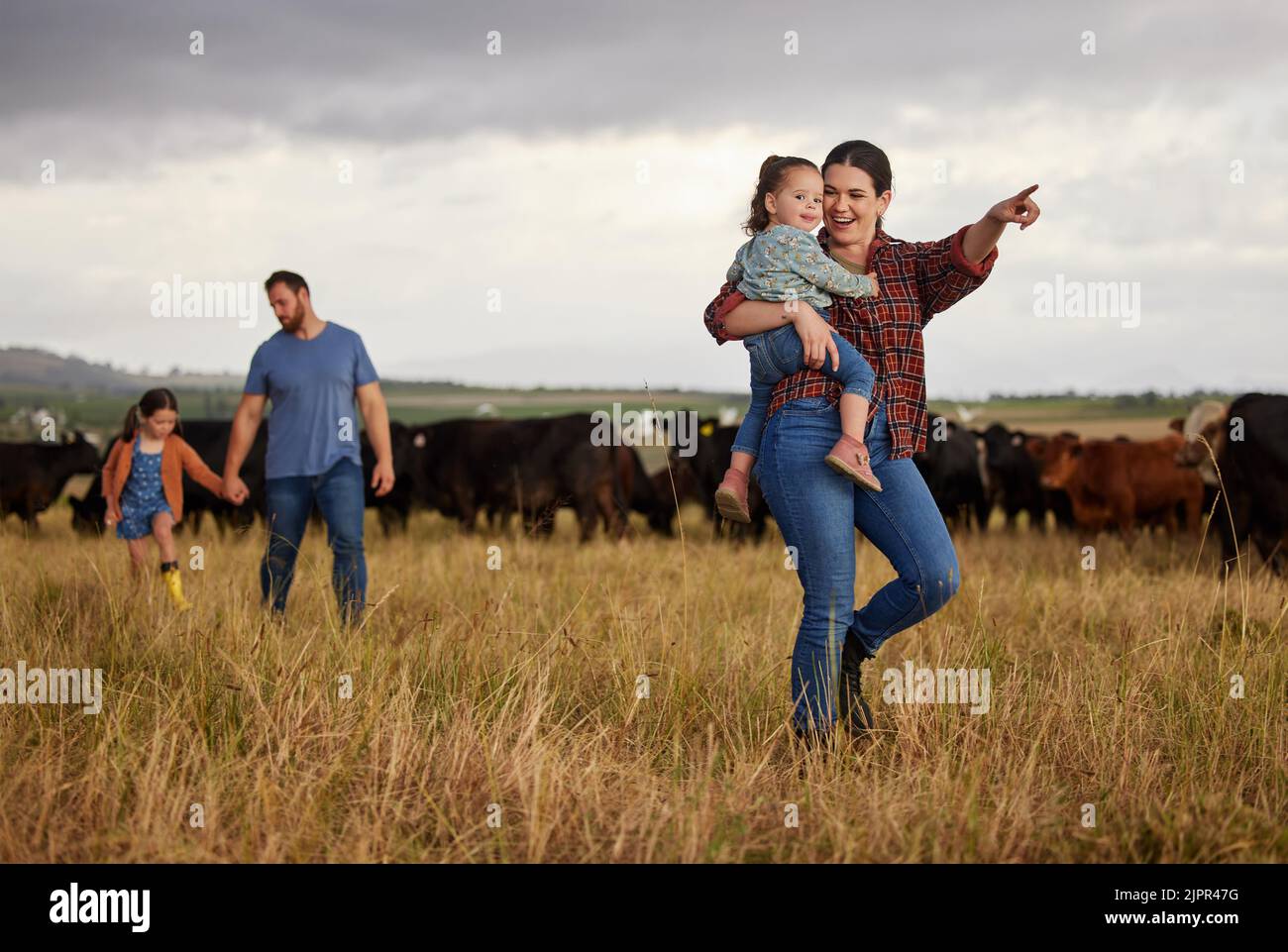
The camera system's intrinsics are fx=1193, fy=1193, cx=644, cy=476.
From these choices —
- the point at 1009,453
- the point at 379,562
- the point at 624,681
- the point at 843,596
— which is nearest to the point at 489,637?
the point at 624,681

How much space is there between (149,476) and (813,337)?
5.17 metres

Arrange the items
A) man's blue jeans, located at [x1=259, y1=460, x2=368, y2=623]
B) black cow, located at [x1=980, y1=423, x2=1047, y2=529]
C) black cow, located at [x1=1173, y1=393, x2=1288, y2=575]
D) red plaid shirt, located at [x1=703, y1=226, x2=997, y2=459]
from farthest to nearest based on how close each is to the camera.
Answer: black cow, located at [x1=980, y1=423, x2=1047, y2=529] < black cow, located at [x1=1173, y1=393, x2=1288, y2=575] < man's blue jeans, located at [x1=259, y1=460, x2=368, y2=623] < red plaid shirt, located at [x1=703, y1=226, x2=997, y2=459]

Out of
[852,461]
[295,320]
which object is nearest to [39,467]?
[295,320]

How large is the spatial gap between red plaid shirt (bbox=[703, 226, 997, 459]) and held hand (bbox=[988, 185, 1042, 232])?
159 millimetres

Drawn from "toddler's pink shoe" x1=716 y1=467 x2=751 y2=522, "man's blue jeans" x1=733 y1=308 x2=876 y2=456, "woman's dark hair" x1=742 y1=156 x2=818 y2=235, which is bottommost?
"toddler's pink shoe" x1=716 y1=467 x2=751 y2=522

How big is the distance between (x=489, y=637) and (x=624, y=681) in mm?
940

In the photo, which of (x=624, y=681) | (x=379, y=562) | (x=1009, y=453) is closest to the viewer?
(x=624, y=681)

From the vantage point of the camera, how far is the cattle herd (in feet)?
44.6

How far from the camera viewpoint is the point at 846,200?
4.00m

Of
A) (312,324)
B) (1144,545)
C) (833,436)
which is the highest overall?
(312,324)

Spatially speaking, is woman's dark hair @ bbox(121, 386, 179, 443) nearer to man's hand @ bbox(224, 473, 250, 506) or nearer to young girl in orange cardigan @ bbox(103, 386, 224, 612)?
young girl in orange cardigan @ bbox(103, 386, 224, 612)

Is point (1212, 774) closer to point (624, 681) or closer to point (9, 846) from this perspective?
point (624, 681)

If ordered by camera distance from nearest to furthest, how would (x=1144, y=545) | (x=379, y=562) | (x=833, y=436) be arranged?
(x=833, y=436), (x=379, y=562), (x=1144, y=545)

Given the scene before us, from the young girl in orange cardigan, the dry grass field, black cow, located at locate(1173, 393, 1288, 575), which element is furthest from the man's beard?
black cow, located at locate(1173, 393, 1288, 575)
